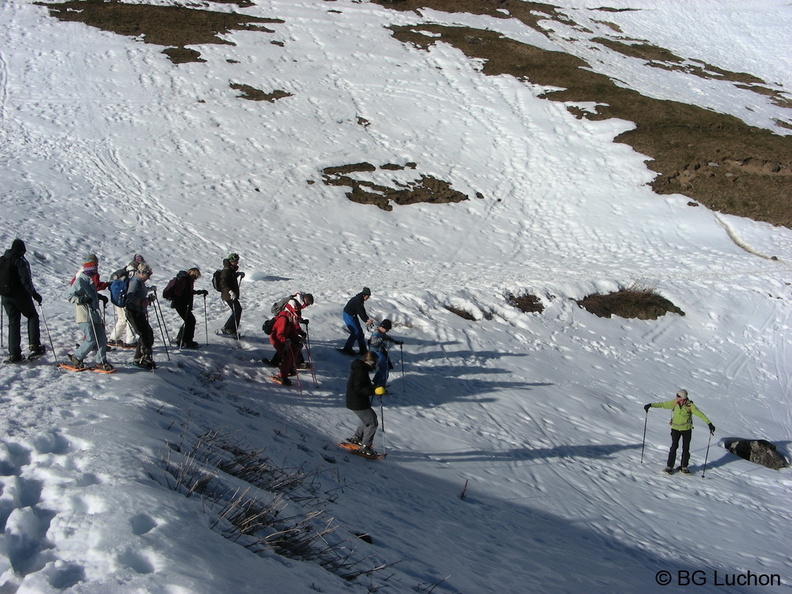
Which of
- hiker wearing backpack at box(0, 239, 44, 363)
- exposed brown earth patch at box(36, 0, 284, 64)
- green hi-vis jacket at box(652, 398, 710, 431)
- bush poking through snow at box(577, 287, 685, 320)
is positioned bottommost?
bush poking through snow at box(577, 287, 685, 320)

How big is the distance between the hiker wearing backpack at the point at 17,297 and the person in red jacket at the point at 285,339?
381cm

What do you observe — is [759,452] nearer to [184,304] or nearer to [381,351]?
[381,351]

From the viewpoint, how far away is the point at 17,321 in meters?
9.36

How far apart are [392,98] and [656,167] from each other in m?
15.2

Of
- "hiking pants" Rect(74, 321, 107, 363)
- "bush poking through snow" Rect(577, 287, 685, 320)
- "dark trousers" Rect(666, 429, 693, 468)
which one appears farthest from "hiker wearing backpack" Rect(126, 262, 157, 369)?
"bush poking through snow" Rect(577, 287, 685, 320)

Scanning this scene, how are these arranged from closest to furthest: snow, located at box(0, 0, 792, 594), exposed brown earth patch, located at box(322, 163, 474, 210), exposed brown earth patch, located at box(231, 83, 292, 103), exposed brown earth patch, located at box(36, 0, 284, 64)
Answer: snow, located at box(0, 0, 792, 594)
exposed brown earth patch, located at box(322, 163, 474, 210)
exposed brown earth patch, located at box(231, 83, 292, 103)
exposed brown earth patch, located at box(36, 0, 284, 64)

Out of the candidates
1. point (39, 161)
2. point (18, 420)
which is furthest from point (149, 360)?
point (39, 161)

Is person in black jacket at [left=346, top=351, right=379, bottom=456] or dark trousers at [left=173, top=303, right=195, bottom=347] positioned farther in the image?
dark trousers at [left=173, top=303, right=195, bottom=347]

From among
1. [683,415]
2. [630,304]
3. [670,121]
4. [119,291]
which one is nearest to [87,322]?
→ [119,291]

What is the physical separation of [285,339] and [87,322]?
11.2ft

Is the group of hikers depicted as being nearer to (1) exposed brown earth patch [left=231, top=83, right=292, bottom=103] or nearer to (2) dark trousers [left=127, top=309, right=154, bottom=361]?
(2) dark trousers [left=127, top=309, right=154, bottom=361]

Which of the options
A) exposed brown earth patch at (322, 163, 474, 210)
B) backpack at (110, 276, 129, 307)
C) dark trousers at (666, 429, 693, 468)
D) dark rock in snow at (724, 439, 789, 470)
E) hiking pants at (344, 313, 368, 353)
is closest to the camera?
backpack at (110, 276, 129, 307)

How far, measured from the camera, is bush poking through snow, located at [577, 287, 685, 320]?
20641 millimetres

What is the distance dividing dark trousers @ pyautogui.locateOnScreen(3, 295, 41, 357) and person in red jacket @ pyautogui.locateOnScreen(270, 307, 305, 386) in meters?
3.85
